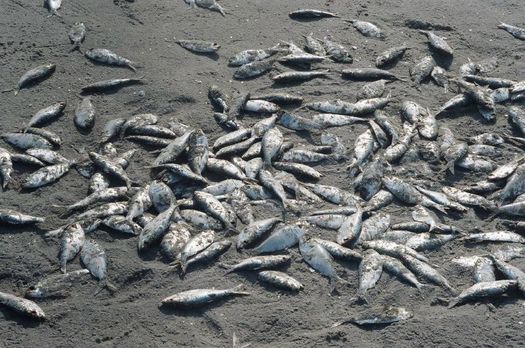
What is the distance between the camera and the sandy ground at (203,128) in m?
6.35

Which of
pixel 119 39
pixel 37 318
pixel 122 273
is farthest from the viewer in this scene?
pixel 119 39

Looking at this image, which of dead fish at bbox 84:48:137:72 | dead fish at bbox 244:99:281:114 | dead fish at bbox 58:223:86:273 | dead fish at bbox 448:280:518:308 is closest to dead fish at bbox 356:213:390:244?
dead fish at bbox 448:280:518:308

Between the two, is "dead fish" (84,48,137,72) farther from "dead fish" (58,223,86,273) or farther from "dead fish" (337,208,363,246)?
"dead fish" (337,208,363,246)

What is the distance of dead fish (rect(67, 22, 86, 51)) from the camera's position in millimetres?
10125

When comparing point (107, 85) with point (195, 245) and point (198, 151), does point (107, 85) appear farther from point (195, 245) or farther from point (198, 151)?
point (195, 245)

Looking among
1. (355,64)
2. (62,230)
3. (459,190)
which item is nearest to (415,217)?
(459,190)

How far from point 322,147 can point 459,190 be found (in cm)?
181

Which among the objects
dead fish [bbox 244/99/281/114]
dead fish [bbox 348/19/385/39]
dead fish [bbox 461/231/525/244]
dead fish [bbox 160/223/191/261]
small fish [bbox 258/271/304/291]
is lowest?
small fish [bbox 258/271/304/291]

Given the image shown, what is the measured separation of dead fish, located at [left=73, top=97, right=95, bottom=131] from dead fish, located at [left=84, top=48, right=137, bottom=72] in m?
1.08

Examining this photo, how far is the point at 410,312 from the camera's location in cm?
653

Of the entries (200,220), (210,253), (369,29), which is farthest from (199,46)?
(210,253)

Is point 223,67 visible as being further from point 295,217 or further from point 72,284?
point 72,284

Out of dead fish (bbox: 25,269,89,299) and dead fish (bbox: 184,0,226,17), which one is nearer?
dead fish (bbox: 25,269,89,299)

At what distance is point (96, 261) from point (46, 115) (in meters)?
2.85
